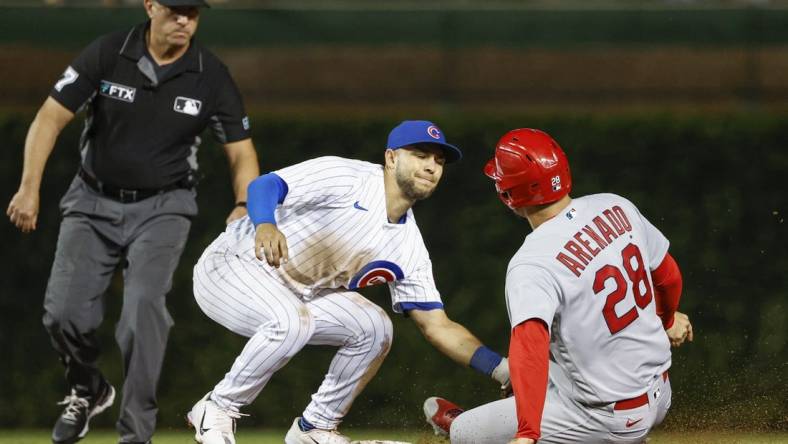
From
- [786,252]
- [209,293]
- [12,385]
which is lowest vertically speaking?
[12,385]

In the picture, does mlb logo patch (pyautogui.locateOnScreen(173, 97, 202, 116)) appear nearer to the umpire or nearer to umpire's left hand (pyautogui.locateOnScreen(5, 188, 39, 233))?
the umpire

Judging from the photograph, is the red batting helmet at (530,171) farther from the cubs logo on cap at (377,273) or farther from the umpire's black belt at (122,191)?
the umpire's black belt at (122,191)

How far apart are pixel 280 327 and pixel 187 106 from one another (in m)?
1.46

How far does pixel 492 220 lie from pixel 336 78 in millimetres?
3341

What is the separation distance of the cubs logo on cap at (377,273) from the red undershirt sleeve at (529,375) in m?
1.43

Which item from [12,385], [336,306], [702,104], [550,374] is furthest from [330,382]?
[702,104]

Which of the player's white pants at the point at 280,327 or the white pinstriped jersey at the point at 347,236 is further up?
the white pinstriped jersey at the point at 347,236

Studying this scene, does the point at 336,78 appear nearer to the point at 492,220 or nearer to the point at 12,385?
the point at 492,220

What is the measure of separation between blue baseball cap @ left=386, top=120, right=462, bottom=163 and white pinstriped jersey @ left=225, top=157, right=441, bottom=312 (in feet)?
0.83

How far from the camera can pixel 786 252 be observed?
799 centimetres

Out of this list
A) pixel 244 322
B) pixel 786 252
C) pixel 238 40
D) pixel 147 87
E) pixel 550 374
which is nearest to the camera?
pixel 550 374

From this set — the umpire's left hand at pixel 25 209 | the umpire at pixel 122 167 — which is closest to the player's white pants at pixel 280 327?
the umpire at pixel 122 167

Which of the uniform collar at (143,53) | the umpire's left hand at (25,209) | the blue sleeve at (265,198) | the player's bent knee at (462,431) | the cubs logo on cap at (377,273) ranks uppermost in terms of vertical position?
the uniform collar at (143,53)

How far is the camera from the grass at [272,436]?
6.47 meters
